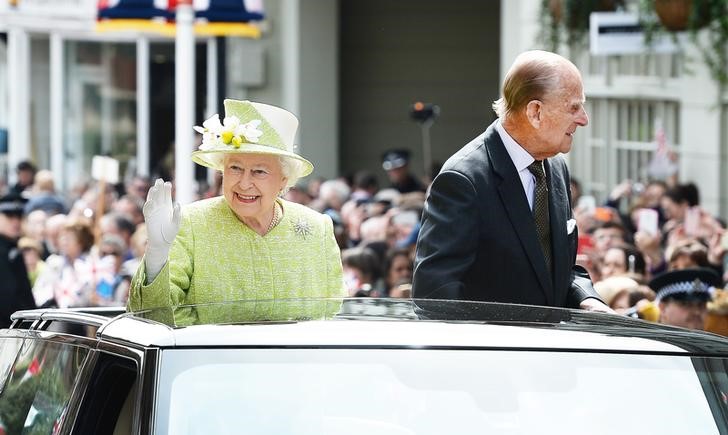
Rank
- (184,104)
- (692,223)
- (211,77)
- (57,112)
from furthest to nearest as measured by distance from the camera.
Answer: (57,112) → (211,77) → (692,223) → (184,104)

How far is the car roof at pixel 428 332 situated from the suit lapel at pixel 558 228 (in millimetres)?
1215

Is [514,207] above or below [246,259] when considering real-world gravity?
above

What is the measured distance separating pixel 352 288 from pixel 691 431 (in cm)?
771

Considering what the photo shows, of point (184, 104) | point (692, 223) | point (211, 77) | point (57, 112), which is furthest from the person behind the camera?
point (57, 112)

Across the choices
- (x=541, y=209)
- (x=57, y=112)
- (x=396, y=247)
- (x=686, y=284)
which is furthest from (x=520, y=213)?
(x=57, y=112)

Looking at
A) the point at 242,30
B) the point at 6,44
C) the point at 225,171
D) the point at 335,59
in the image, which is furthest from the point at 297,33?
the point at 225,171

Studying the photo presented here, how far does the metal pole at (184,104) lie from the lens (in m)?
10.8

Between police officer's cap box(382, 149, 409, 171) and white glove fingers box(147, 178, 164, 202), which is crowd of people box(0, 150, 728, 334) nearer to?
police officer's cap box(382, 149, 409, 171)

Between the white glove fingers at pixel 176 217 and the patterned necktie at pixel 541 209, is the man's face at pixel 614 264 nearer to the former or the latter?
the patterned necktie at pixel 541 209

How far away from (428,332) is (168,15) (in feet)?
30.7

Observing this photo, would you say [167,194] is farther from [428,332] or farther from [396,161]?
[396,161]

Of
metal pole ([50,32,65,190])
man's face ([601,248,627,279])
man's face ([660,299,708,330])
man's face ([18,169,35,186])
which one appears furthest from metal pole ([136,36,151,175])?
man's face ([660,299,708,330])

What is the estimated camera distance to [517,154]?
536 centimetres

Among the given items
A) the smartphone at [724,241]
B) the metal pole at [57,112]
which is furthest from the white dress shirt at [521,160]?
the metal pole at [57,112]
